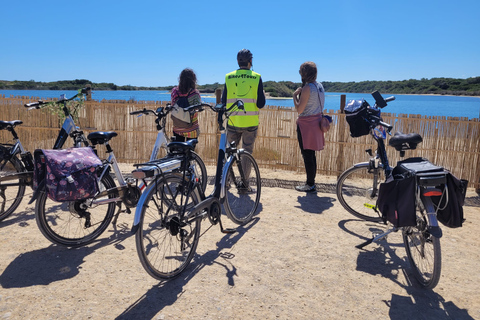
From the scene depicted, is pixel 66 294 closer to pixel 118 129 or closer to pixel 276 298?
pixel 276 298

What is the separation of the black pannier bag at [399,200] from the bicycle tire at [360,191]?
108cm

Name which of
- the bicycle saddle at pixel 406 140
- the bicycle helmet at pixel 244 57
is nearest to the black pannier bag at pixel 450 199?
the bicycle saddle at pixel 406 140

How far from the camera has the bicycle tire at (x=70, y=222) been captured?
11.8 feet

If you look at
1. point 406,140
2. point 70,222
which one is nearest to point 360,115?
point 406,140

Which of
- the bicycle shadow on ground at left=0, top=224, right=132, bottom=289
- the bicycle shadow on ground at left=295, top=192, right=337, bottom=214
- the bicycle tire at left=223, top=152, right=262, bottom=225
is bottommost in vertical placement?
the bicycle shadow on ground at left=0, top=224, right=132, bottom=289

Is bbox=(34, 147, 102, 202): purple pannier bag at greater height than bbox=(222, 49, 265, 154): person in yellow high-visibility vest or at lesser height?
lesser

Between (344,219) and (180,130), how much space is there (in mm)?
2599

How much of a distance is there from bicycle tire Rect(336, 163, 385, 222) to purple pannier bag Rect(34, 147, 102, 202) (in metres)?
3.05

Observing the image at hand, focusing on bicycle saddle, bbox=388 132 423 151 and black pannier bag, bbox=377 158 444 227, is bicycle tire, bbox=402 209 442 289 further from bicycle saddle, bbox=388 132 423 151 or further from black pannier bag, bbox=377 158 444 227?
bicycle saddle, bbox=388 132 423 151

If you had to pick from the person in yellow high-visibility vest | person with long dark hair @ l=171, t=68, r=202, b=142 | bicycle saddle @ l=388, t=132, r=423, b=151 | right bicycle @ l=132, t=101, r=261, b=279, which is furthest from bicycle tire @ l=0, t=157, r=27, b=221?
bicycle saddle @ l=388, t=132, r=423, b=151

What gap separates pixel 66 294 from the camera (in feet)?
9.81

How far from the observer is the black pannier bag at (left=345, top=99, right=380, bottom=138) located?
4523mm

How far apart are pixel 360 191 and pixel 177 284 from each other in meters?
3.67

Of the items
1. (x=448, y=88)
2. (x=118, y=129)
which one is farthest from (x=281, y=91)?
(x=118, y=129)
